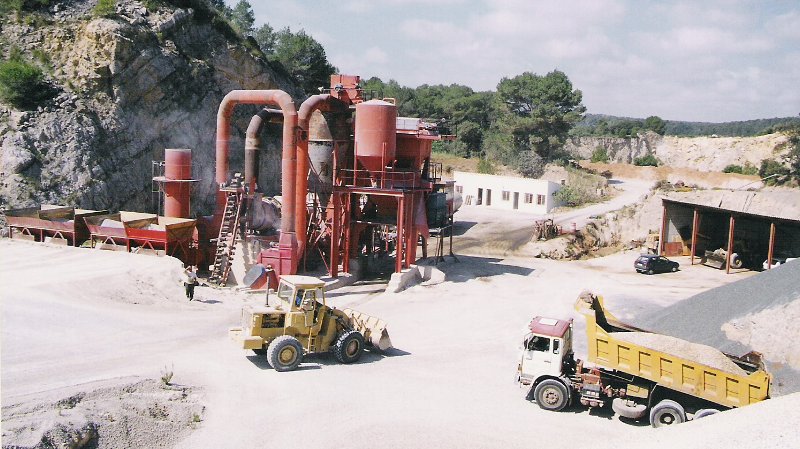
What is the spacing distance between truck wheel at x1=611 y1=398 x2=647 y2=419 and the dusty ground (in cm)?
34

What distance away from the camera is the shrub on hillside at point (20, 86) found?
126 feet

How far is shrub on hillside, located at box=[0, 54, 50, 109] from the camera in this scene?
126 ft

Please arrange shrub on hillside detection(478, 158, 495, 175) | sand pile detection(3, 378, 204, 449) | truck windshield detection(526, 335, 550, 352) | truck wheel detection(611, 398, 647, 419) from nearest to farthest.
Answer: sand pile detection(3, 378, 204, 449) < truck wheel detection(611, 398, 647, 419) < truck windshield detection(526, 335, 550, 352) < shrub on hillside detection(478, 158, 495, 175)

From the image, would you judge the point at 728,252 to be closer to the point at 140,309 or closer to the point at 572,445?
the point at 572,445

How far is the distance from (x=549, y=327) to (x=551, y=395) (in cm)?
174

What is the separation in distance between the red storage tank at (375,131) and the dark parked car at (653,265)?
1675 centimetres

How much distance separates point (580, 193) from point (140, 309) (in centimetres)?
4838

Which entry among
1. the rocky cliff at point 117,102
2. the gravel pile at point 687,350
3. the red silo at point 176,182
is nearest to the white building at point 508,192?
the rocky cliff at point 117,102

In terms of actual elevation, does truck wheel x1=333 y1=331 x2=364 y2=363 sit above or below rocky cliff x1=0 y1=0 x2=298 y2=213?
below

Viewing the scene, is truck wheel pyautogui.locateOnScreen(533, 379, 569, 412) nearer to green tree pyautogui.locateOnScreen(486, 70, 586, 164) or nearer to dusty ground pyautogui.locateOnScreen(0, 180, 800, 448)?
dusty ground pyautogui.locateOnScreen(0, 180, 800, 448)

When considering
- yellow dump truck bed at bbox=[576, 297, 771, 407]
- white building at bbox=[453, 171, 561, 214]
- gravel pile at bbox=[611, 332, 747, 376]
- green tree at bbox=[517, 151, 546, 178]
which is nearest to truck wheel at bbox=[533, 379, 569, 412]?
yellow dump truck bed at bbox=[576, 297, 771, 407]

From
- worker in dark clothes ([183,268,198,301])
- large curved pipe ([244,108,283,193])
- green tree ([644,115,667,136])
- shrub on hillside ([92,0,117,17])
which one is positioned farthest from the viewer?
green tree ([644,115,667,136])

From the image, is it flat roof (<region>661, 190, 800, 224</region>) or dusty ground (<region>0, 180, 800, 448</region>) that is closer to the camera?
dusty ground (<region>0, 180, 800, 448</region>)

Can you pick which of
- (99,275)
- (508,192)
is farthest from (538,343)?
(508,192)
